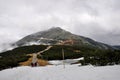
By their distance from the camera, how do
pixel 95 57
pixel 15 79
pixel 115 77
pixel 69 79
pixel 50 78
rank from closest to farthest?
1. pixel 115 77
2. pixel 69 79
3. pixel 50 78
4. pixel 15 79
5. pixel 95 57

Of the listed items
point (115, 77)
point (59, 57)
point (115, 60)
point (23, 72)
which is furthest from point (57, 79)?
point (59, 57)

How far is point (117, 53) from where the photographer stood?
35.9 m

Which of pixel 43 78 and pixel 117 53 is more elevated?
pixel 117 53

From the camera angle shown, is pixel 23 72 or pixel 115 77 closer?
pixel 115 77

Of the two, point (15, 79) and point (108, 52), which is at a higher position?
point (108, 52)

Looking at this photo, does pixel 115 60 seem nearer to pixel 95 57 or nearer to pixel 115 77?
pixel 95 57

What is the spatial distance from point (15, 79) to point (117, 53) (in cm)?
1671

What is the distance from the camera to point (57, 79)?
886 inches

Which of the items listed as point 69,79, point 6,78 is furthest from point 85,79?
point 6,78

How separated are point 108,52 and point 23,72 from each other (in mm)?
14488

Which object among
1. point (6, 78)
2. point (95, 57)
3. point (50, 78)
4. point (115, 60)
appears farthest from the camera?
point (95, 57)

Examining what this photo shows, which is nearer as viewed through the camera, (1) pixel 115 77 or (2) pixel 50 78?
(1) pixel 115 77

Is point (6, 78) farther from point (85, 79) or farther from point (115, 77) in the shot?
point (115, 77)

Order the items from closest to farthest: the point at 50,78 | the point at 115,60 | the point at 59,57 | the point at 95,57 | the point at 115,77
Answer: the point at 115,77
the point at 50,78
the point at 115,60
the point at 95,57
the point at 59,57
